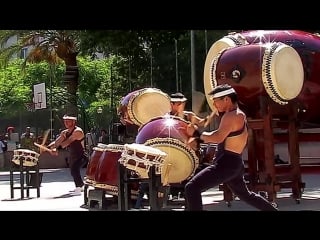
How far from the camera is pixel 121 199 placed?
7543mm

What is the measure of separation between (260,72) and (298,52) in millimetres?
1276

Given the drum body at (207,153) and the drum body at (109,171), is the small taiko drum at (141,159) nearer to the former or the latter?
the drum body at (109,171)

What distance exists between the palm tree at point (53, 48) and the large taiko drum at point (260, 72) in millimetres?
14944

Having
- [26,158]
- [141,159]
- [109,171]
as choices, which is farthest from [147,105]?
[141,159]

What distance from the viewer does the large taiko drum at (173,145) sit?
8914mm

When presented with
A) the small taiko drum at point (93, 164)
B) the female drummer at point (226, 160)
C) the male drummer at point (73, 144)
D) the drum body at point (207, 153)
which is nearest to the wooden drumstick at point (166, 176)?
the drum body at point (207, 153)

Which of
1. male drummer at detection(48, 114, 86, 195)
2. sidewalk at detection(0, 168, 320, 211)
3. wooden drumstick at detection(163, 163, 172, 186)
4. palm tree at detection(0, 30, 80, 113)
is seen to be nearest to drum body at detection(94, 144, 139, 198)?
sidewalk at detection(0, 168, 320, 211)

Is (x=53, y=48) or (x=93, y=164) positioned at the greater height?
(x=53, y=48)

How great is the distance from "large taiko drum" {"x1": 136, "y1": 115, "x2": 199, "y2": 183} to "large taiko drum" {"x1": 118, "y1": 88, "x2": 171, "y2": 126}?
2537mm

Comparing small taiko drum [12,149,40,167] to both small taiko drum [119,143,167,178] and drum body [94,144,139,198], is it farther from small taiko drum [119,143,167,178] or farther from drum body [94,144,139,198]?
small taiko drum [119,143,167,178]

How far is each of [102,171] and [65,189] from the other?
4302 millimetres

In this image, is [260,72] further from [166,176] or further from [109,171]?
[109,171]

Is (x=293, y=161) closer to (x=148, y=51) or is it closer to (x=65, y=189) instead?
(x=65, y=189)

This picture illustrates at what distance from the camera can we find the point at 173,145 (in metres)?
8.91
